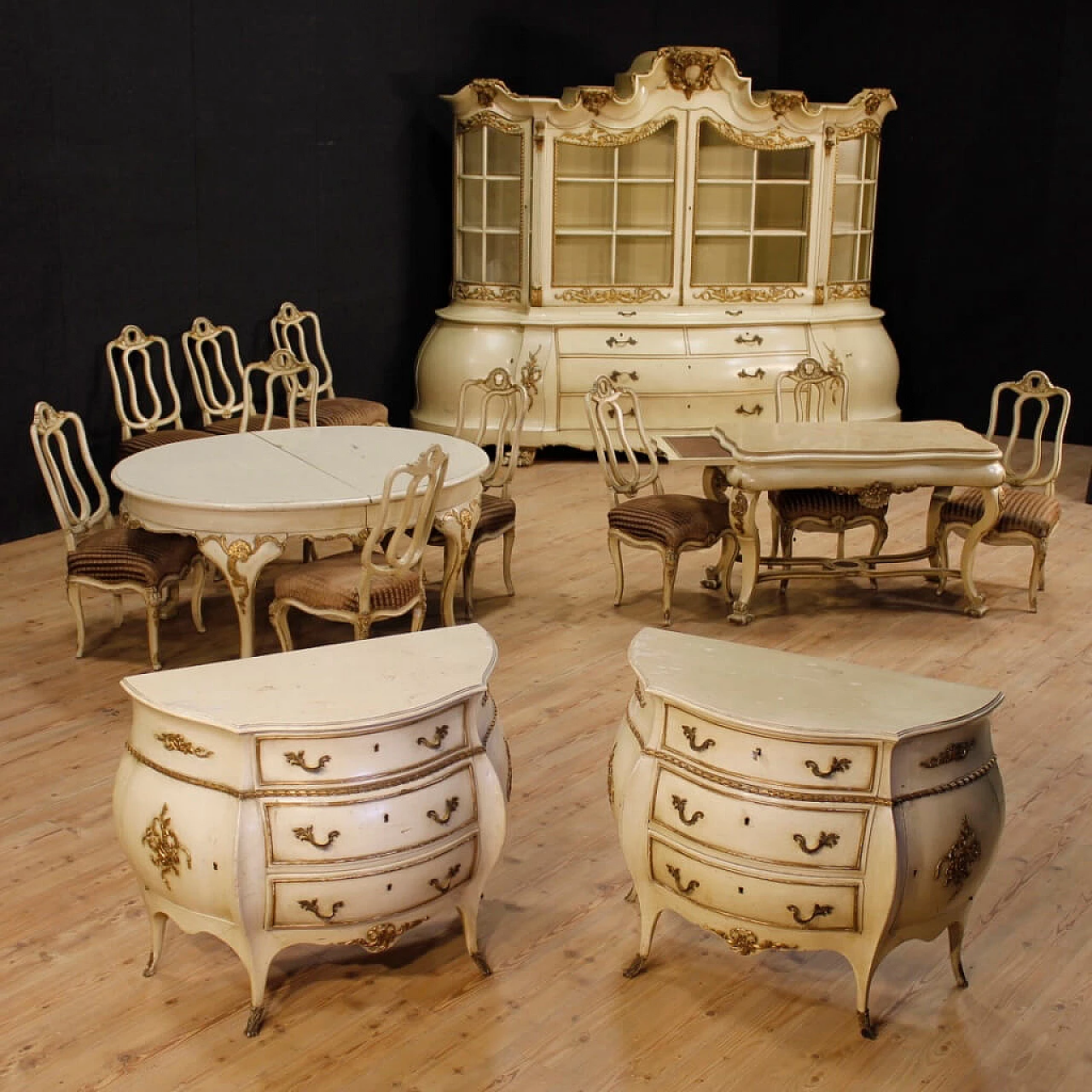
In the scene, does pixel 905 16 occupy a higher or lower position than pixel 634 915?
higher

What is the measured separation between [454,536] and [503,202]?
12.6 ft

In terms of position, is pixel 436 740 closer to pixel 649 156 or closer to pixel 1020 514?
pixel 1020 514

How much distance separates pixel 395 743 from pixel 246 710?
0.30 m

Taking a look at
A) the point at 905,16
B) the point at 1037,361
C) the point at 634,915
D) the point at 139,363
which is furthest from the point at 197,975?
the point at 905,16

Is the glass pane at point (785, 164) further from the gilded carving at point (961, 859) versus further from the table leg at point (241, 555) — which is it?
the gilded carving at point (961, 859)

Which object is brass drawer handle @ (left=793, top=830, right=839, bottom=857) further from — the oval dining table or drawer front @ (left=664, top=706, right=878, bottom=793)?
the oval dining table

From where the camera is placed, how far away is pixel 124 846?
2.89 metres

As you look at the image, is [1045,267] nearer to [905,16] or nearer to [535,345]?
[905,16]

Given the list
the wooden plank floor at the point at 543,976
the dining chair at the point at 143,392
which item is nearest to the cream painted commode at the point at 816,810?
the wooden plank floor at the point at 543,976

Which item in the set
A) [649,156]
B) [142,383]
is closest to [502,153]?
[649,156]

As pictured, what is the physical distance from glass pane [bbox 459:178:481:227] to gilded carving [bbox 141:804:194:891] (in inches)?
235

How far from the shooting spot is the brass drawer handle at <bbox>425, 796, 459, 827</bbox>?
2.85 m

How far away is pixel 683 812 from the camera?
2863mm

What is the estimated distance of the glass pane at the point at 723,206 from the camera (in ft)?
27.0
